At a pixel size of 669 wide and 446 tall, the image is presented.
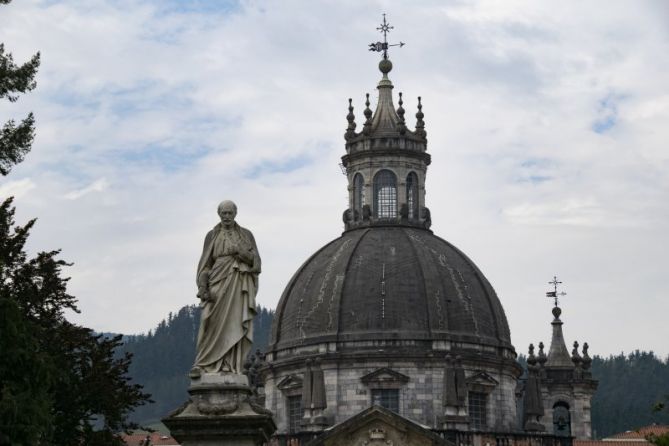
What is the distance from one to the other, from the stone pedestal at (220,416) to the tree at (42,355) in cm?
1098

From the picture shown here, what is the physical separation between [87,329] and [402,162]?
57585mm

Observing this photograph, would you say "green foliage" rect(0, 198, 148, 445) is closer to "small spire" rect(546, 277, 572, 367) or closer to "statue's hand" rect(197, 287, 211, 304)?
"statue's hand" rect(197, 287, 211, 304)

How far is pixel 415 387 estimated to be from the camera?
95375 mm

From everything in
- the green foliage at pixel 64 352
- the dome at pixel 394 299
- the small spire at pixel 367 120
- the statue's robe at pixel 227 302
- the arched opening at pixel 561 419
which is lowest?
the statue's robe at pixel 227 302

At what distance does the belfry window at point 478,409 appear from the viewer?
96.6 metres

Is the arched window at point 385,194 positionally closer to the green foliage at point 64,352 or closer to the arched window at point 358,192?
the arched window at point 358,192

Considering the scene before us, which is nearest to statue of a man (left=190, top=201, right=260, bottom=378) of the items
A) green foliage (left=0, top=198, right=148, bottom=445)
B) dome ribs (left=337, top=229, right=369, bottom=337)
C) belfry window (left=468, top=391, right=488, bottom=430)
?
green foliage (left=0, top=198, right=148, bottom=445)

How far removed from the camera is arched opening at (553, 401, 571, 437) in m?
108

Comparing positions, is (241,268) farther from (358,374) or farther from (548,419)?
(548,419)

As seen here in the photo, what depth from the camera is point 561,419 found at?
356ft

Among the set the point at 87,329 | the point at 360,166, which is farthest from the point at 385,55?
the point at 87,329

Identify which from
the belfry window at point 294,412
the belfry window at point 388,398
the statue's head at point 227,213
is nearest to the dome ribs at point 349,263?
the belfry window at point 388,398

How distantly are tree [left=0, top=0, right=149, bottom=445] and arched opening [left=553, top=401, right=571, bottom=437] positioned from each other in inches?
2436

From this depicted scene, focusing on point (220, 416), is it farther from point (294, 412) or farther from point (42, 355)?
point (294, 412)
